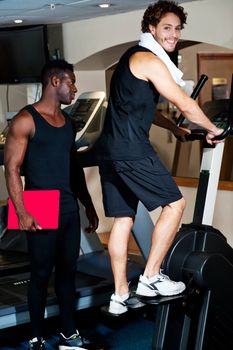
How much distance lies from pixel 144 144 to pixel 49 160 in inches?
29.6

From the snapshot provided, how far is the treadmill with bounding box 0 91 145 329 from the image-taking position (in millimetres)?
4227

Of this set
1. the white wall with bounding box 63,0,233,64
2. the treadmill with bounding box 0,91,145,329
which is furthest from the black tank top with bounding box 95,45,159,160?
the white wall with bounding box 63,0,233,64

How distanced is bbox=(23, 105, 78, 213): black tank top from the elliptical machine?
693 millimetres

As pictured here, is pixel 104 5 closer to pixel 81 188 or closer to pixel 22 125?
pixel 81 188

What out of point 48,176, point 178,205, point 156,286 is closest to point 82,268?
point 48,176

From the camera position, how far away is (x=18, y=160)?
11.5 ft

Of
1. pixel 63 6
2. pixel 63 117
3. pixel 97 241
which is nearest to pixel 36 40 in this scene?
pixel 63 6

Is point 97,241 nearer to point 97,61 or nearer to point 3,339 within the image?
point 3,339

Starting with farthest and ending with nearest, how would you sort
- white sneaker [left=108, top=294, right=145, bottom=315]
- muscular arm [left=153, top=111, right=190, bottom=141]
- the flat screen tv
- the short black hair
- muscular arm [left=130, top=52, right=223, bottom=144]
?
the flat screen tv → the short black hair → muscular arm [left=153, top=111, right=190, bottom=141] → white sneaker [left=108, top=294, right=145, bottom=315] → muscular arm [left=130, top=52, right=223, bottom=144]

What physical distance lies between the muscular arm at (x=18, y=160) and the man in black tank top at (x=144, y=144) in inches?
21.1

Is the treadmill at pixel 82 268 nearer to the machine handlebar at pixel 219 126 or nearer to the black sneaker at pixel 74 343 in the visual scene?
the black sneaker at pixel 74 343

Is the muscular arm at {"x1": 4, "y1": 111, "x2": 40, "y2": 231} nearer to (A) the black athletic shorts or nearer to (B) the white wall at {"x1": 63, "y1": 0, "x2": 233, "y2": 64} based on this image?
(A) the black athletic shorts

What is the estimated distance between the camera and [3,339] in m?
4.39

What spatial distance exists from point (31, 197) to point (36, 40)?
3568mm
